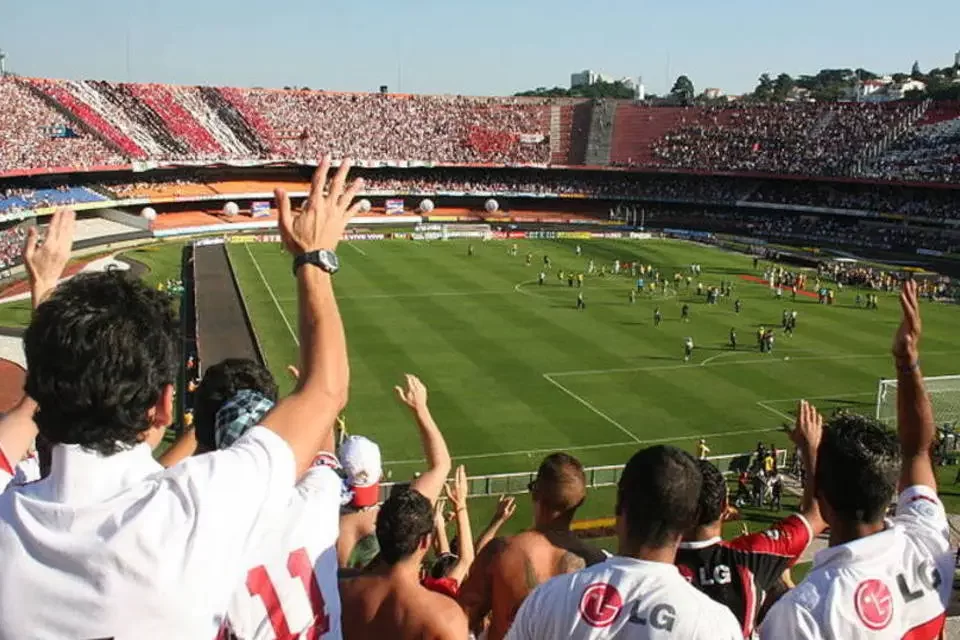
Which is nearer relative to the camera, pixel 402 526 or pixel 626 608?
pixel 626 608

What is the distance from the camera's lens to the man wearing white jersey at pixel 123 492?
108 inches

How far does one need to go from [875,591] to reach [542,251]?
6303 centimetres

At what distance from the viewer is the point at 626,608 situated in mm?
3514

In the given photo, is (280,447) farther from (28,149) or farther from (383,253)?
(28,149)

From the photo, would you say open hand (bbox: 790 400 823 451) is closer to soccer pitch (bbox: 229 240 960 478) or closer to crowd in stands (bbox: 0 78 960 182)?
soccer pitch (bbox: 229 240 960 478)

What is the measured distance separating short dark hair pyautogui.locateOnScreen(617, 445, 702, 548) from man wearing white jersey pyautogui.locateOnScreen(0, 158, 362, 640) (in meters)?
1.45

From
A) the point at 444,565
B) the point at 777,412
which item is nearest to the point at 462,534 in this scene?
the point at 444,565

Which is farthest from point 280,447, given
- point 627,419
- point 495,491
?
point 627,419

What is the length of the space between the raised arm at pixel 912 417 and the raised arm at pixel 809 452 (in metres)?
0.49

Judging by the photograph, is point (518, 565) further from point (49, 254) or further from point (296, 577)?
point (49, 254)

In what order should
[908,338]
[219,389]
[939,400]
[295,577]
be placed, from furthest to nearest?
[939,400], [908,338], [219,389], [295,577]

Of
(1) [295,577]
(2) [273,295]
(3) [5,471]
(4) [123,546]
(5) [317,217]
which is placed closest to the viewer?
(4) [123,546]

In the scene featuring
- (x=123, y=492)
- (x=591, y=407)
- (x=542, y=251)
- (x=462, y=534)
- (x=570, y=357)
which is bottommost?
(x=591, y=407)

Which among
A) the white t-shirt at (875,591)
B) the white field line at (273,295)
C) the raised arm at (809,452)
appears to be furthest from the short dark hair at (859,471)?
the white field line at (273,295)
